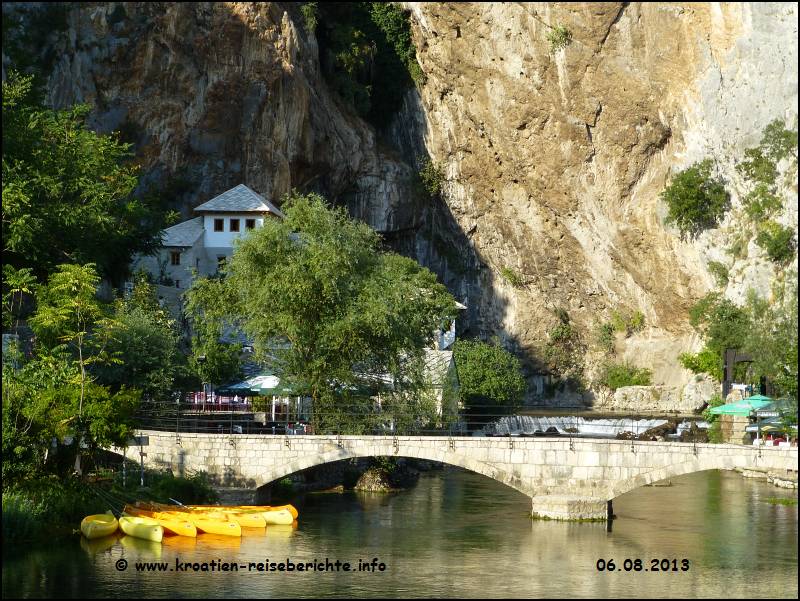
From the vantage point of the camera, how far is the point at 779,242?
7025 centimetres

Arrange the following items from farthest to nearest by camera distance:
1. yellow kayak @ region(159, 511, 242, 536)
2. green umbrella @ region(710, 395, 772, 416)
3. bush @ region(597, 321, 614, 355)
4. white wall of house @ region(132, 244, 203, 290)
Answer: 1. bush @ region(597, 321, 614, 355)
2. white wall of house @ region(132, 244, 203, 290)
3. green umbrella @ region(710, 395, 772, 416)
4. yellow kayak @ region(159, 511, 242, 536)

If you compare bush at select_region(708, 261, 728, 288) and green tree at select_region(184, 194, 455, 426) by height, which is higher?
bush at select_region(708, 261, 728, 288)

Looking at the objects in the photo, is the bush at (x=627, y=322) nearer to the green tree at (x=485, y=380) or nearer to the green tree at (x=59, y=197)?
the green tree at (x=485, y=380)

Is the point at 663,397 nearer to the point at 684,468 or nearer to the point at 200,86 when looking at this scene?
the point at 200,86

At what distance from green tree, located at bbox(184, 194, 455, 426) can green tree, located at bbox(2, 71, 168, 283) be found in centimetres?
684

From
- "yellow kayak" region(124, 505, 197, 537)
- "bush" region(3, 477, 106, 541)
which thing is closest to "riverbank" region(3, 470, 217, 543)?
"bush" region(3, 477, 106, 541)

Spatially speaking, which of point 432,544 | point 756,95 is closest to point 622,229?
point 756,95

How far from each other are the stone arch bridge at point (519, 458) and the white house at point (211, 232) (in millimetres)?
26201

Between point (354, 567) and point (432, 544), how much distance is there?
386 cm

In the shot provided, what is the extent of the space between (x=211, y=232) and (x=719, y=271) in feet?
108

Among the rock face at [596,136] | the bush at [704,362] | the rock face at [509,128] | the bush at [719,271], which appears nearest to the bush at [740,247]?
the rock face at [596,136]

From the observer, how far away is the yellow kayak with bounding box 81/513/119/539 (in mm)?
32906

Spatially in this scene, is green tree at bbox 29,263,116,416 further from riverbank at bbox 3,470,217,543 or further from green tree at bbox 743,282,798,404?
green tree at bbox 743,282,798,404

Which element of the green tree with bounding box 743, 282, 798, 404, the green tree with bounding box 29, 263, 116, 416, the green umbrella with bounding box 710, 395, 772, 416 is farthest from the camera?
the green umbrella with bounding box 710, 395, 772, 416
